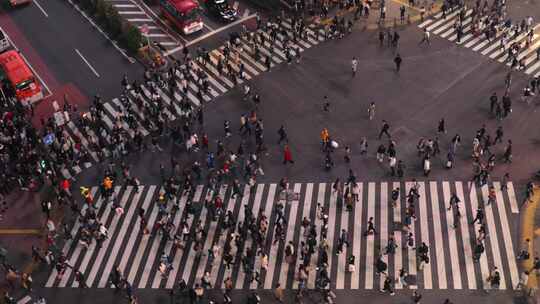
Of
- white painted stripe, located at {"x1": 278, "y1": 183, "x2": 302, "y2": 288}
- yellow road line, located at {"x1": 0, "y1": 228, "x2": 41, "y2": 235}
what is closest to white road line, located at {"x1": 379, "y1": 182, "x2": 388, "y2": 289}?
white painted stripe, located at {"x1": 278, "y1": 183, "x2": 302, "y2": 288}

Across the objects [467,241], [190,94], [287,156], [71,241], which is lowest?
[71,241]

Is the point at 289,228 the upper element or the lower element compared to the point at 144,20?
lower

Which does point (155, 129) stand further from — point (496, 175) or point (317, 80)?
point (496, 175)

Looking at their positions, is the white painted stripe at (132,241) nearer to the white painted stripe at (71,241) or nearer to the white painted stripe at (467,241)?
the white painted stripe at (71,241)

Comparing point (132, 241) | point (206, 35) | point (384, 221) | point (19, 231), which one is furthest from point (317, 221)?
point (206, 35)

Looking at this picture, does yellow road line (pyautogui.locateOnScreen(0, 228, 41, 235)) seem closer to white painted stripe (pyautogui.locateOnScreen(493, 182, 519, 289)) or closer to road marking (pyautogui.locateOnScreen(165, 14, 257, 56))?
road marking (pyautogui.locateOnScreen(165, 14, 257, 56))

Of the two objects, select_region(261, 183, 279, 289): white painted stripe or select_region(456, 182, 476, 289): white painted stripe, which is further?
select_region(261, 183, 279, 289): white painted stripe

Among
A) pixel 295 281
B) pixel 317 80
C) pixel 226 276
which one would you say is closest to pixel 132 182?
pixel 226 276

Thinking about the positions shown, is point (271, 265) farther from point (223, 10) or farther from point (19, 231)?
point (223, 10)
